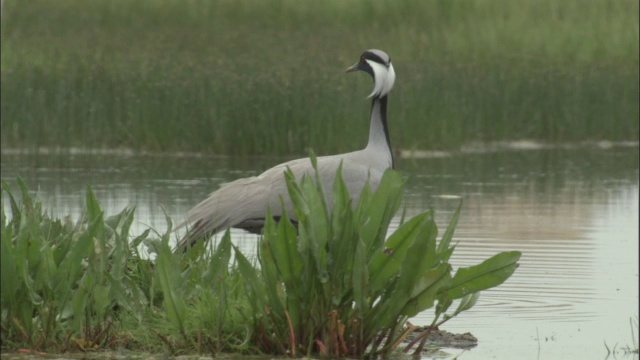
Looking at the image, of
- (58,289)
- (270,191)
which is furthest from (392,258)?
(270,191)

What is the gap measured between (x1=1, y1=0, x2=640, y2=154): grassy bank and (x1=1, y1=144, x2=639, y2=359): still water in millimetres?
392

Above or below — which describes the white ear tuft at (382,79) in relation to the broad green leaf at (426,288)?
above

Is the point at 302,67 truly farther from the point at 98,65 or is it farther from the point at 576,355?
the point at 576,355

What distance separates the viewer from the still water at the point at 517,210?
7.44m

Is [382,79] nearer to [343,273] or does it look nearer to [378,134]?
[378,134]

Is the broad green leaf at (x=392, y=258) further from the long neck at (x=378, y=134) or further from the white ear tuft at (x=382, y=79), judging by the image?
the white ear tuft at (x=382, y=79)

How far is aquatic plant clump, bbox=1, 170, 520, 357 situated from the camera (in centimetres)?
592

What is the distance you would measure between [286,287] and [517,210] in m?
7.14

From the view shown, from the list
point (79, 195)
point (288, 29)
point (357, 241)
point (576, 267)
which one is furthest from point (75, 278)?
point (288, 29)

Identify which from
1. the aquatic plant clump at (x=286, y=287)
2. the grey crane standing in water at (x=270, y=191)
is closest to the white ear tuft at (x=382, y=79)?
the grey crane standing in water at (x=270, y=191)

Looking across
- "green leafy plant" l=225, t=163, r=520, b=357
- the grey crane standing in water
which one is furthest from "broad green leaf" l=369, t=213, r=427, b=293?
the grey crane standing in water

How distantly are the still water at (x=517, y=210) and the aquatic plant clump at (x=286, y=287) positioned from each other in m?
0.68

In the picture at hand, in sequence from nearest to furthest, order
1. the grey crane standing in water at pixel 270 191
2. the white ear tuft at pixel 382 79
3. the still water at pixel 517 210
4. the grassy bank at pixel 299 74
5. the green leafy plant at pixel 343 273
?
the green leafy plant at pixel 343 273, the still water at pixel 517 210, the grey crane standing in water at pixel 270 191, the white ear tuft at pixel 382 79, the grassy bank at pixel 299 74

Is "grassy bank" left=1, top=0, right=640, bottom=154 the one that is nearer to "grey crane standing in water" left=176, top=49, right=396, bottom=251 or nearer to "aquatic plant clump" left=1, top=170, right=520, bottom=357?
"grey crane standing in water" left=176, top=49, right=396, bottom=251
